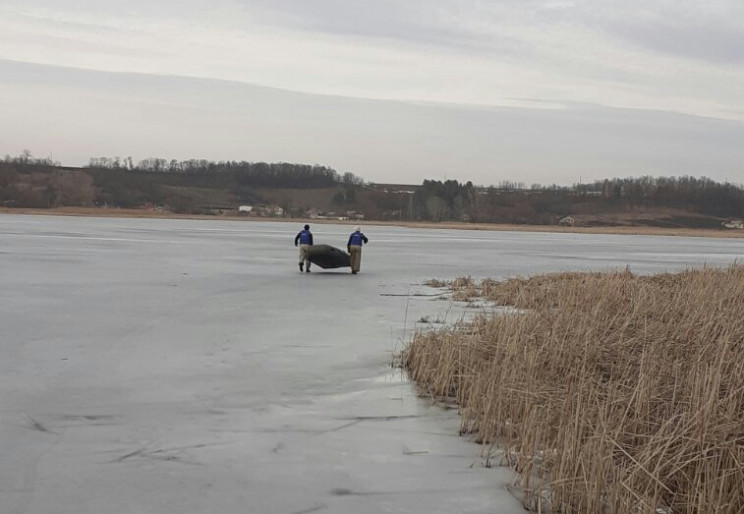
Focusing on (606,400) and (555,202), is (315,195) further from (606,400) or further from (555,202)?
(606,400)

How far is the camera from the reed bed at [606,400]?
4.82 metres

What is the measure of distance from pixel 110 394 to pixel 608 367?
4885 mm

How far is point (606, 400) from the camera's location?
6.42 m

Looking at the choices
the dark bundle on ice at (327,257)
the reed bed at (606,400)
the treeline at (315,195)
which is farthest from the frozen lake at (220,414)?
the treeline at (315,195)

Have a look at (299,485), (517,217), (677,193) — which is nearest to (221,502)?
(299,485)

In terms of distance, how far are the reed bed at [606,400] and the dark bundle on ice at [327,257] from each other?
11564mm

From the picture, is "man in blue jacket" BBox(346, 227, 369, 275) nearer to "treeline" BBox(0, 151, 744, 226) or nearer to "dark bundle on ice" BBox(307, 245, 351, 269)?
"dark bundle on ice" BBox(307, 245, 351, 269)

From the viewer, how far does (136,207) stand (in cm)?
15112

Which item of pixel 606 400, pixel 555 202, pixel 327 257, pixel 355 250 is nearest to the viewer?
pixel 606 400

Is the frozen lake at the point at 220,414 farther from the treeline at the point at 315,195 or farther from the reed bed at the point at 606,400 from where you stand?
the treeline at the point at 315,195

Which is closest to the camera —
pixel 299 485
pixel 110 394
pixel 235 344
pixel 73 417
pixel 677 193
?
pixel 299 485

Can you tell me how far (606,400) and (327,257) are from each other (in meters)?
16.0

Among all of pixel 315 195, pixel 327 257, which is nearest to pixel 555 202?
pixel 315 195

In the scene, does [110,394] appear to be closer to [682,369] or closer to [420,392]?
[420,392]
